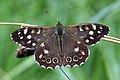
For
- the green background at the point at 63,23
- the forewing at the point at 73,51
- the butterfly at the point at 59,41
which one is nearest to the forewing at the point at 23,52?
the butterfly at the point at 59,41

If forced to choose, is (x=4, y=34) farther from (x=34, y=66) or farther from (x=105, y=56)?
(x=105, y=56)

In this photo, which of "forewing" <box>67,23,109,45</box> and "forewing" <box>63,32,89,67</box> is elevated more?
"forewing" <box>67,23,109,45</box>

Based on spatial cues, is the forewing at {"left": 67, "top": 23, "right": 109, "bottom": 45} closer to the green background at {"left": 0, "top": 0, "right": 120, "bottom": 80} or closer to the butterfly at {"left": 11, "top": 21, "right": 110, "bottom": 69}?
the butterfly at {"left": 11, "top": 21, "right": 110, "bottom": 69}

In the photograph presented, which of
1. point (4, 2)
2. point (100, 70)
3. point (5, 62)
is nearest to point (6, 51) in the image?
point (5, 62)

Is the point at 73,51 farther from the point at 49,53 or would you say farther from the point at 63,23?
the point at 63,23

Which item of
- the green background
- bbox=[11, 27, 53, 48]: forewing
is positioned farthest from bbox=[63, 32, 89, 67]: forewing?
the green background

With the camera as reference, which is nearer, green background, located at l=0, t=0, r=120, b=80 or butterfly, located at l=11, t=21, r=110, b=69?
butterfly, located at l=11, t=21, r=110, b=69
